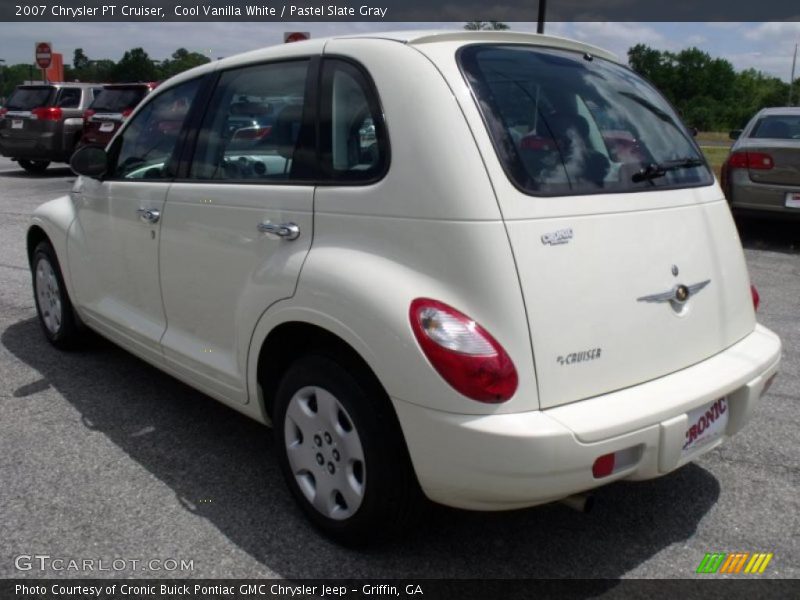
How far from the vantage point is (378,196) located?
2629mm

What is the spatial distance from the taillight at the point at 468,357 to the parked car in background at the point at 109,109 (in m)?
14.5

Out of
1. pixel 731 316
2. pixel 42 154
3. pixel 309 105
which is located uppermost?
pixel 309 105

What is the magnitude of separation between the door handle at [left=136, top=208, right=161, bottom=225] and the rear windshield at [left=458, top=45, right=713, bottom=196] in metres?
1.68

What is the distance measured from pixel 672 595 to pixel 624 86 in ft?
6.25

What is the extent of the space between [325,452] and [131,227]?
1727 millimetres

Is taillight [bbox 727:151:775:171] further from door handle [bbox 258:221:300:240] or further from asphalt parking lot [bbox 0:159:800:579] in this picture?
door handle [bbox 258:221:300:240]

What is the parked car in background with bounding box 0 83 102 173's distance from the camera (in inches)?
639

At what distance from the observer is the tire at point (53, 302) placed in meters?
4.88

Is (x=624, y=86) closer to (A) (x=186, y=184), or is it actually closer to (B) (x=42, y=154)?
(A) (x=186, y=184)

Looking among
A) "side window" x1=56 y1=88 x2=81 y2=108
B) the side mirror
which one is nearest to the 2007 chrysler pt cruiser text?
the side mirror

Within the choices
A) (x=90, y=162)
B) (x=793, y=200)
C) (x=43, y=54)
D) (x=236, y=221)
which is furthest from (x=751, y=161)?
(x=43, y=54)

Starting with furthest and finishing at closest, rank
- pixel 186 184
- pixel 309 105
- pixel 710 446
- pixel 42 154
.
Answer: pixel 42 154, pixel 186 184, pixel 309 105, pixel 710 446

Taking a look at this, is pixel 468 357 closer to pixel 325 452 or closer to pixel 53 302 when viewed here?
pixel 325 452

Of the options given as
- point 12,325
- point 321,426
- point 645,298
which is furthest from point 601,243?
point 12,325
